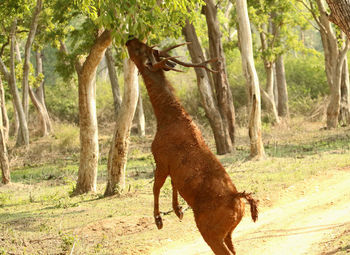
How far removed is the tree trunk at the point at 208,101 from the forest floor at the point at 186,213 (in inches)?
26.7

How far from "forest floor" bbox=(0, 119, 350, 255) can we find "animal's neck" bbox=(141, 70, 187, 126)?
248 centimetres

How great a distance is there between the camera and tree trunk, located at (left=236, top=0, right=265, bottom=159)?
13.5 m

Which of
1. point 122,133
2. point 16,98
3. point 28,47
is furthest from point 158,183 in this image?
point 16,98

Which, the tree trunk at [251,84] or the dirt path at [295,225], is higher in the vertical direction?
the tree trunk at [251,84]

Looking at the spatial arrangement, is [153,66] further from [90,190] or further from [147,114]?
[147,114]

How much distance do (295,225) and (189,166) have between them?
3.90 m

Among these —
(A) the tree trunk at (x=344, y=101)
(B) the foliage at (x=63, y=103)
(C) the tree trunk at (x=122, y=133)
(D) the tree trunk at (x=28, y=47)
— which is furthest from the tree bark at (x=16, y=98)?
(A) the tree trunk at (x=344, y=101)

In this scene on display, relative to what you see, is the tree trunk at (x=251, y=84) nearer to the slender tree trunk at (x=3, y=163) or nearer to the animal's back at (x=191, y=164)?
the slender tree trunk at (x=3, y=163)

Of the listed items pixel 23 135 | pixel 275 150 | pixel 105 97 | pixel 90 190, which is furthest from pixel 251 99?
pixel 105 97

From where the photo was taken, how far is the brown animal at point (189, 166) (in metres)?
4.20

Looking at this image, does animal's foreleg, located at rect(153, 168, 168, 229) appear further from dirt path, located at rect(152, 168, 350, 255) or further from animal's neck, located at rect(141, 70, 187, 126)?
dirt path, located at rect(152, 168, 350, 255)

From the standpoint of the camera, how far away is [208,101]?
15.9 m

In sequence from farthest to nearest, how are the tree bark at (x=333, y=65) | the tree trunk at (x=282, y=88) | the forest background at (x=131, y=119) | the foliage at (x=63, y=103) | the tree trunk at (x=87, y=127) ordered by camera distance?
the foliage at (x=63, y=103) → the tree trunk at (x=282, y=88) → the tree bark at (x=333, y=65) → the tree trunk at (x=87, y=127) → the forest background at (x=131, y=119)

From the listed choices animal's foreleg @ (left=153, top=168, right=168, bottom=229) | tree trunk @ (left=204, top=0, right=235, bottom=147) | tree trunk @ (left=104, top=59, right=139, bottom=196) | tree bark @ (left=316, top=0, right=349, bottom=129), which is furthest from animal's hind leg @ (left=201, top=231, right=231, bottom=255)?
tree bark @ (left=316, top=0, right=349, bottom=129)
